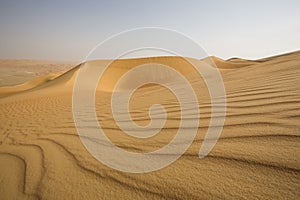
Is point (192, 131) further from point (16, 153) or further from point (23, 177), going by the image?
point (16, 153)

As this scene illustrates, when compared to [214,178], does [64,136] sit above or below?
below

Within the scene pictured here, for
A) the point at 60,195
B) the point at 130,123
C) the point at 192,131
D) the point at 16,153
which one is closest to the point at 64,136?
the point at 16,153

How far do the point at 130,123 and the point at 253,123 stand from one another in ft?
4.17

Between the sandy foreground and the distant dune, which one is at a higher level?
the sandy foreground

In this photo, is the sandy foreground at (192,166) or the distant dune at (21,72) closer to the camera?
the sandy foreground at (192,166)

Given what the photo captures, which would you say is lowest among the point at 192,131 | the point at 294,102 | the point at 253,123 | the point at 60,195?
the point at 60,195

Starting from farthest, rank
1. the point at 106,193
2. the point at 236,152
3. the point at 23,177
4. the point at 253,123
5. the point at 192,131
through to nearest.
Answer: the point at 192,131 < the point at 253,123 < the point at 23,177 < the point at 236,152 < the point at 106,193

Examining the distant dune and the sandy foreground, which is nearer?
the sandy foreground

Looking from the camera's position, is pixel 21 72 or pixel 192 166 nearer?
pixel 192 166

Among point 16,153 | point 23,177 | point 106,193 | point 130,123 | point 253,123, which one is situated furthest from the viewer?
point 130,123

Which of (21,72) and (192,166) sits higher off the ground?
(192,166)

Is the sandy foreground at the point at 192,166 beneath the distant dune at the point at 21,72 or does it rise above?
above

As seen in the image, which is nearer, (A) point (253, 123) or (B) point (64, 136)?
(A) point (253, 123)

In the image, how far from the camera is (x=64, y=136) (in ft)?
7.22
